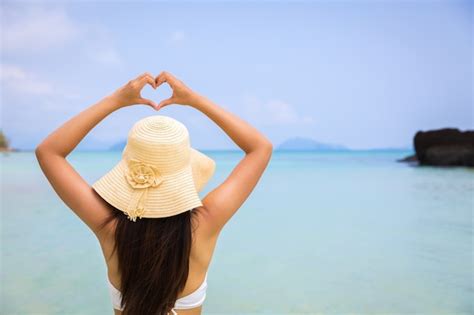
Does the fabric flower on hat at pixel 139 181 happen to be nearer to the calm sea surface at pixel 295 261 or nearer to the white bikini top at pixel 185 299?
the white bikini top at pixel 185 299

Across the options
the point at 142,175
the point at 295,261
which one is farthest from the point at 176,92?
the point at 295,261

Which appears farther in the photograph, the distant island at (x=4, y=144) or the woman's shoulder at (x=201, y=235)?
the distant island at (x=4, y=144)

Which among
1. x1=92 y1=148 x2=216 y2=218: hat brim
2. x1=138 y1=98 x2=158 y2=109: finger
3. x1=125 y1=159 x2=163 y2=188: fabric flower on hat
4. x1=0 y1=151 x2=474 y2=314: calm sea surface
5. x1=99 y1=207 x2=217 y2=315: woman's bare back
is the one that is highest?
x1=138 y1=98 x2=158 y2=109: finger

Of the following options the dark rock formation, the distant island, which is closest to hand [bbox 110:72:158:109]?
the dark rock formation

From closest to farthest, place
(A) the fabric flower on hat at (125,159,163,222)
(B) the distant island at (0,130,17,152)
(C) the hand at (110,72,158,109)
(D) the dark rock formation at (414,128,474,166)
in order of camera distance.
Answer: (A) the fabric flower on hat at (125,159,163,222)
(C) the hand at (110,72,158,109)
(D) the dark rock formation at (414,128,474,166)
(B) the distant island at (0,130,17,152)

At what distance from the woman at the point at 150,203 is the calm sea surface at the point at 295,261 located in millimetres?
2587

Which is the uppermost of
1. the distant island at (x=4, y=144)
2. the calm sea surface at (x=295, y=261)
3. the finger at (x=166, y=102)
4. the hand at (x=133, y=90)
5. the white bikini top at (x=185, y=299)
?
the hand at (x=133, y=90)

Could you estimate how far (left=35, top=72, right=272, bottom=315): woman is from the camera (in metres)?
1.39

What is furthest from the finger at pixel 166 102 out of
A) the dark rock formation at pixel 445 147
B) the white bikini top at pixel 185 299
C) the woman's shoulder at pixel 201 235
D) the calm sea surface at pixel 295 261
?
the dark rock formation at pixel 445 147

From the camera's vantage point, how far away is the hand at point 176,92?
1.49 m

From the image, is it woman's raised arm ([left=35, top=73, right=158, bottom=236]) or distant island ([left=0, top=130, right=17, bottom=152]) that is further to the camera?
distant island ([left=0, top=130, right=17, bottom=152])

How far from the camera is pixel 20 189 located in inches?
426

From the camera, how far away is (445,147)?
20219 millimetres

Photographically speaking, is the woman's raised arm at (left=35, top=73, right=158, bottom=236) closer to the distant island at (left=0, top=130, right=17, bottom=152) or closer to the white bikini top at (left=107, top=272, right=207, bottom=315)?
the white bikini top at (left=107, top=272, right=207, bottom=315)
